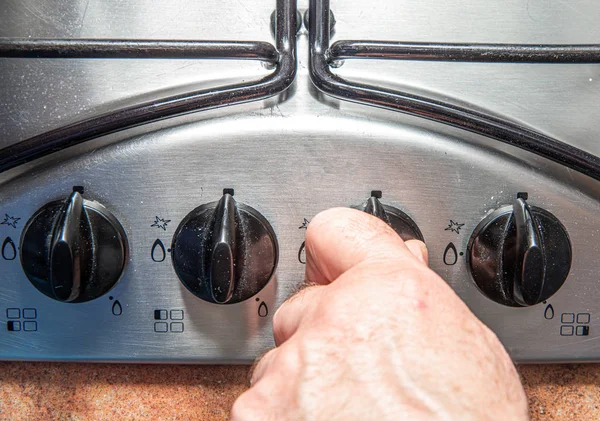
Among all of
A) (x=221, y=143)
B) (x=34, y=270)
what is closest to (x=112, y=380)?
(x=34, y=270)

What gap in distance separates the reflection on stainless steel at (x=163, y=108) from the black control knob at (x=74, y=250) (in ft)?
0.12

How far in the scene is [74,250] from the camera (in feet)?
1.03

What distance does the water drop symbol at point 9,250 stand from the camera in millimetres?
349

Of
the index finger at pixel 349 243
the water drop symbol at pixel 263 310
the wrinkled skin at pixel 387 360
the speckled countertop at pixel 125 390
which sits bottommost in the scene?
the speckled countertop at pixel 125 390

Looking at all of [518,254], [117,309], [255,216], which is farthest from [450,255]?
[117,309]

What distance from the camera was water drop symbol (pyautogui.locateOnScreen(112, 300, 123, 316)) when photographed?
0.36 meters

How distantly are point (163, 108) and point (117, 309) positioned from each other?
16cm

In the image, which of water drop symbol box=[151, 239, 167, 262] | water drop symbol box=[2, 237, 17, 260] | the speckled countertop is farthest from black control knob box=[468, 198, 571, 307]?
water drop symbol box=[2, 237, 17, 260]

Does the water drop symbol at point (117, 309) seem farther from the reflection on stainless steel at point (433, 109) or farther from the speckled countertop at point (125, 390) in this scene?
the reflection on stainless steel at point (433, 109)

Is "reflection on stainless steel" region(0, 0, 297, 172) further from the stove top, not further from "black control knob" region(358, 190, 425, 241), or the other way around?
"black control knob" region(358, 190, 425, 241)

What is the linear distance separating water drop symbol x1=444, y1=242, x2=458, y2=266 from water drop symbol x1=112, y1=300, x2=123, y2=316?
249 millimetres

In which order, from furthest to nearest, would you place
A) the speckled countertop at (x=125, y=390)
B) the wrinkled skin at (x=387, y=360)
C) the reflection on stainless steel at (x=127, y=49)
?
1. the speckled countertop at (x=125, y=390)
2. the reflection on stainless steel at (x=127, y=49)
3. the wrinkled skin at (x=387, y=360)

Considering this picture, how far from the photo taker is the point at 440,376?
184 mm

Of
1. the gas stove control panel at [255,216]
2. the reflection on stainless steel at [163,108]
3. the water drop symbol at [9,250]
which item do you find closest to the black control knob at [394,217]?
the gas stove control panel at [255,216]
